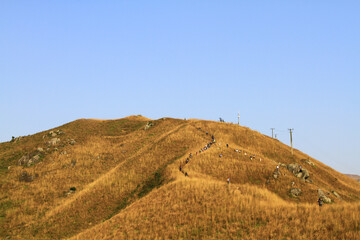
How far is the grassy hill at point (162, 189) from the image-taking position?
27.0 m

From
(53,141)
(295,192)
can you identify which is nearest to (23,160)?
(53,141)

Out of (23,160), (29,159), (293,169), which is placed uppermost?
(29,159)

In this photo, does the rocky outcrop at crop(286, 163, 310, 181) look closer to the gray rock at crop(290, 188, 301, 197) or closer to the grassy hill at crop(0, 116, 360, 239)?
the grassy hill at crop(0, 116, 360, 239)

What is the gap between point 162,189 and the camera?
39875 millimetres

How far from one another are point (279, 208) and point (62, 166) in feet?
170

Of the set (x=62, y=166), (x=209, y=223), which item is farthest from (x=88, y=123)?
(x=209, y=223)

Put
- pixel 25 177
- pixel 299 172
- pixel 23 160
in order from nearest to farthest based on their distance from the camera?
1. pixel 299 172
2. pixel 25 177
3. pixel 23 160

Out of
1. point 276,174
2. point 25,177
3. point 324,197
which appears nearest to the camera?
point 324,197

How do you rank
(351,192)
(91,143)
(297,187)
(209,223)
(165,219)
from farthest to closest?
(91,143), (351,192), (297,187), (165,219), (209,223)

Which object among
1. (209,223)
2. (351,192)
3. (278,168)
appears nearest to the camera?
(209,223)

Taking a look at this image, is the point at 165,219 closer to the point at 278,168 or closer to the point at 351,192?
the point at 278,168

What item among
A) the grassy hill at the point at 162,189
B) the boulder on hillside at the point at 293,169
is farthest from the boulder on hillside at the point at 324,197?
the boulder on hillside at the point at 293,169

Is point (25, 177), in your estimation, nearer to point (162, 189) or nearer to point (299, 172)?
point (162, 189)

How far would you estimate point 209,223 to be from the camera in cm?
2823
